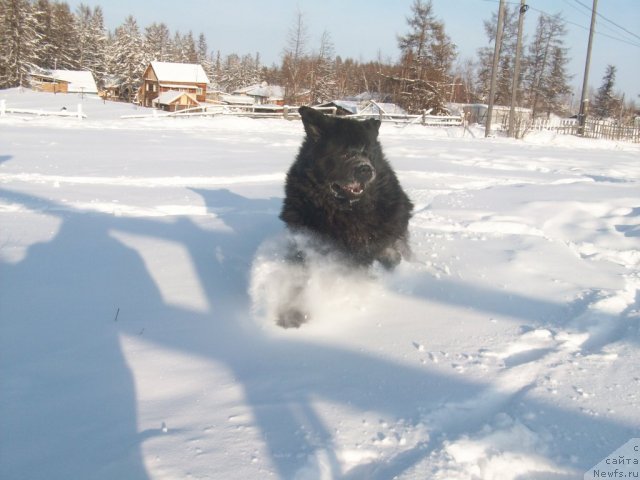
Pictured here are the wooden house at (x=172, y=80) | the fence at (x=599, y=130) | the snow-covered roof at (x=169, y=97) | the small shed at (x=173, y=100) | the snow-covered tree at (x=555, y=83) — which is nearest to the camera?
the fence at (x=599, y=130)

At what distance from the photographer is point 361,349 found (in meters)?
2.73

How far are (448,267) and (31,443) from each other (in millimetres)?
3441

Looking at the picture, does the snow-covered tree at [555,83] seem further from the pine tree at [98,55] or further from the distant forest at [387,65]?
the pine tree at [98,55]

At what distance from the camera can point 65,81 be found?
8175cm

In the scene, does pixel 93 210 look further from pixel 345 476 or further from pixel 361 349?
pixel 345 476

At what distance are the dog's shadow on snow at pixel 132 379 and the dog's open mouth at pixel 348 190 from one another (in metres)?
1.12

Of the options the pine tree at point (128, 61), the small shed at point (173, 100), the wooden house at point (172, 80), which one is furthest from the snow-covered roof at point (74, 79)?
the small shed at point (173, 100)

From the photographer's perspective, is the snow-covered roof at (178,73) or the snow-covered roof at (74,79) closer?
the snow-covered roof at (178,73)

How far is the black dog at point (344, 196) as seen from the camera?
3766mm

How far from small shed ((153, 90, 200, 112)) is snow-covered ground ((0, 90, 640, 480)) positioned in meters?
69.0

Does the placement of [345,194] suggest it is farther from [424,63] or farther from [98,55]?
[98,55]

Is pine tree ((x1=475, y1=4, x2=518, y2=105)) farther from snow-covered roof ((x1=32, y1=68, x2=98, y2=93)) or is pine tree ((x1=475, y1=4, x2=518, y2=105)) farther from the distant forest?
snow-covered roof ((x1=32, y1=68, x2=98, y2=93))

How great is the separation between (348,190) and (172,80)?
83.2 metres

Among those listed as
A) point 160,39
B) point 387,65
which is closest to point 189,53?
point 160,39
